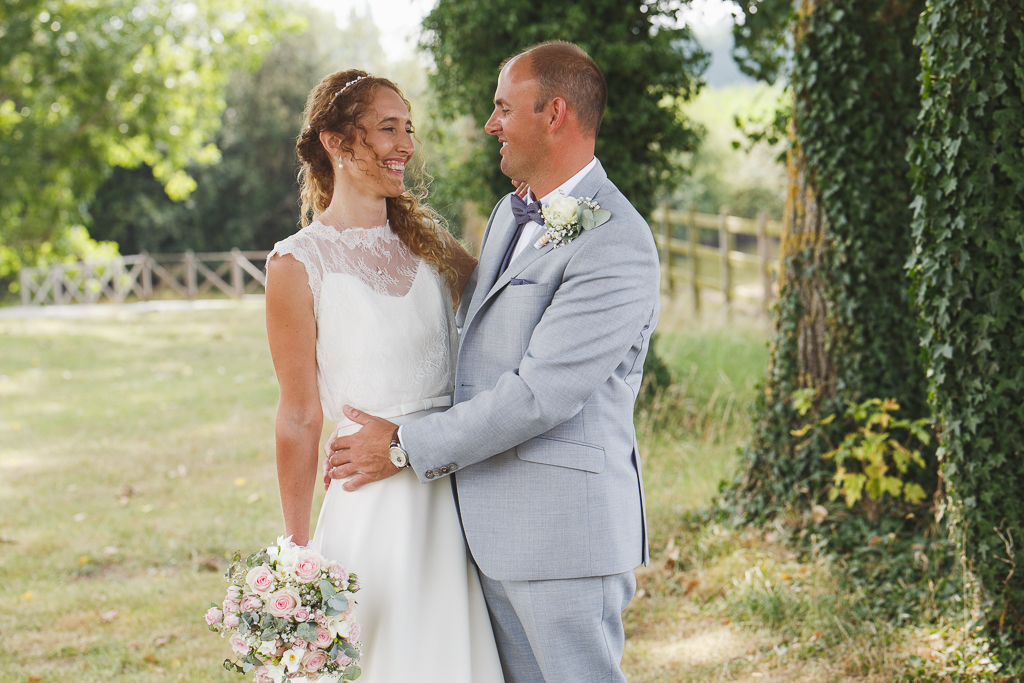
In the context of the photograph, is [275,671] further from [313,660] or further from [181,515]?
[181,515]

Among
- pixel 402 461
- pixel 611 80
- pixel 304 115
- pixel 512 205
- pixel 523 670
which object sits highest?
pixel 611 80

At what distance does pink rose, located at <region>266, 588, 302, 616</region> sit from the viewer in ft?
6.75

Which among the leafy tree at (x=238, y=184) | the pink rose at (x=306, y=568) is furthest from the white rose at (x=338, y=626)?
the leafy tree at (x=238, y=184)

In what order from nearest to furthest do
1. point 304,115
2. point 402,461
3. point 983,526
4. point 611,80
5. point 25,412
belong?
1. point 402,461
2. point 304,115
3. point 983,526
4. point 611,80
5. point 25,412

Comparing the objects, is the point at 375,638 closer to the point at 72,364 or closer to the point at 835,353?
the point at 835,353

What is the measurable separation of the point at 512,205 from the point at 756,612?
2639 millimetres

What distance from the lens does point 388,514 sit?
2408 mm

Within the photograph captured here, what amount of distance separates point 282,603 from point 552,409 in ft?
2.61

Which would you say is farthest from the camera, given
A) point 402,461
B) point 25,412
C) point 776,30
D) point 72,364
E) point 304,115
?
point 72,364

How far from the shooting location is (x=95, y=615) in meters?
4.53

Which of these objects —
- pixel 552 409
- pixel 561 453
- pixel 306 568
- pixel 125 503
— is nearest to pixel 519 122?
pixel 552 409

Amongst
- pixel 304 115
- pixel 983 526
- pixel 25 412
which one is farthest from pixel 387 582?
pixel 25 412

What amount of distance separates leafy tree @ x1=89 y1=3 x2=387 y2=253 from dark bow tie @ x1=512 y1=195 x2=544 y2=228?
24473 millimetres

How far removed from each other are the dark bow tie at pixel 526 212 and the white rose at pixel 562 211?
A: 4.6 inches
